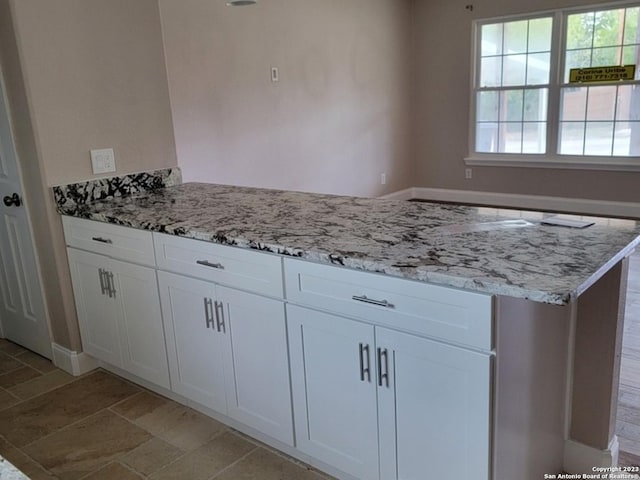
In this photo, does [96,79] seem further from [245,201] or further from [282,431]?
[282,431]

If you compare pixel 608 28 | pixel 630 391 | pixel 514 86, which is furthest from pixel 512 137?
pixel 630 391

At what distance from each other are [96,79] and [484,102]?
15.8 feet

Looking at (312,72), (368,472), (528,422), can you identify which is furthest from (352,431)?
(312,72)

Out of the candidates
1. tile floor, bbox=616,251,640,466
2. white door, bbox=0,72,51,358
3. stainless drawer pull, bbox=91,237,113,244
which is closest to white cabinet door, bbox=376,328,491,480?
tile floor, bbox=616,251,640,466

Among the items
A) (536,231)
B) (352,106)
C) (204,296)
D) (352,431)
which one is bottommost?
(352,431)

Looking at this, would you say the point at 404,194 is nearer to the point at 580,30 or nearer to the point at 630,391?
the point at 580,30

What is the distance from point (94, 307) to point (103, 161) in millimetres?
758

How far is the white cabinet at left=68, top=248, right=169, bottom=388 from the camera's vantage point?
248cm

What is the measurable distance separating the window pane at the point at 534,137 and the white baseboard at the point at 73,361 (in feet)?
16.8

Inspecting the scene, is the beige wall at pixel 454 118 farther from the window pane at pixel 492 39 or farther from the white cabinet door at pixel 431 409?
the white cabinet door at pixel 431 409

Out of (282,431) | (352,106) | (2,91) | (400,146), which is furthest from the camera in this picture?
(400,146)

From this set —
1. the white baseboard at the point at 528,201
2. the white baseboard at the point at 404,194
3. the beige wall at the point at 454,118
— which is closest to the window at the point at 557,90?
the beige wall at the point at 454,118

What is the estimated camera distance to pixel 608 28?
17.9ft

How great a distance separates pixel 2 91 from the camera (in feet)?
8.75
